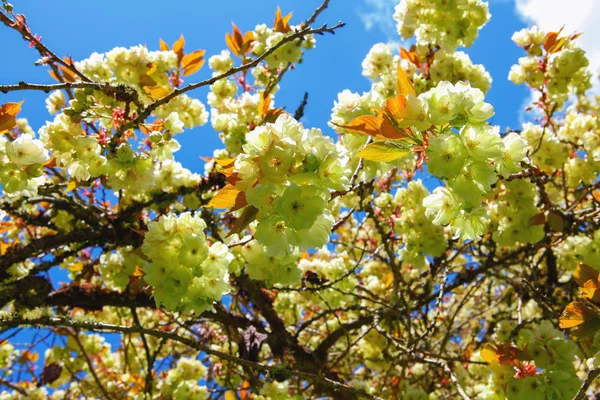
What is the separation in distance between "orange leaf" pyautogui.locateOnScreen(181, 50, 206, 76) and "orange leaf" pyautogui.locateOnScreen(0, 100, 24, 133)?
163cm

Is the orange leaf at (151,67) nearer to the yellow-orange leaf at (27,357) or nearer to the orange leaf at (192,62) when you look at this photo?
the orange leaf at (192,62)

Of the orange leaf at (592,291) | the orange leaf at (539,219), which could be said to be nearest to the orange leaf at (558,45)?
the orange leaf at (539,219)

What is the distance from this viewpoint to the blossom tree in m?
A: 1.17

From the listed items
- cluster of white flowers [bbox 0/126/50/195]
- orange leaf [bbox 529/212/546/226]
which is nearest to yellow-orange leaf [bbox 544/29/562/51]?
orange leaf [bbox 529/212/546/226]

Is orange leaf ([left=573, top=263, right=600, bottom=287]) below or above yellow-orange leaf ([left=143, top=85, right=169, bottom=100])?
below

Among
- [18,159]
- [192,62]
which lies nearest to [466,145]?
[18,159]

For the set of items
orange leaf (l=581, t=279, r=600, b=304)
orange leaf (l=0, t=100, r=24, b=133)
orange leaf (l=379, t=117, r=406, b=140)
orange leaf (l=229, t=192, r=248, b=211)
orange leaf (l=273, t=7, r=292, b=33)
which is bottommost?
orange leaf (l=581, t=279, r=600, b=304)

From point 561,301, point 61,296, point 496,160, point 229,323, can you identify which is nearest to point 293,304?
point 229,323

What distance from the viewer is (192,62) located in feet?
9.82

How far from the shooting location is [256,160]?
1140mm

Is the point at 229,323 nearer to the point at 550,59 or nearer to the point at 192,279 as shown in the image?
the point at 192,279

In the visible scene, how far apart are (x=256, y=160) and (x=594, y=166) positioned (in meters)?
3.12

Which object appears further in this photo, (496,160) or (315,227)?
(315,227)

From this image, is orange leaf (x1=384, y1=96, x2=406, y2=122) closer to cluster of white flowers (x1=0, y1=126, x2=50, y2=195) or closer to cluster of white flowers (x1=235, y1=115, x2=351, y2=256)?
cluster of white flowers (x1=235, y1=115, x2=351, y2=256)
